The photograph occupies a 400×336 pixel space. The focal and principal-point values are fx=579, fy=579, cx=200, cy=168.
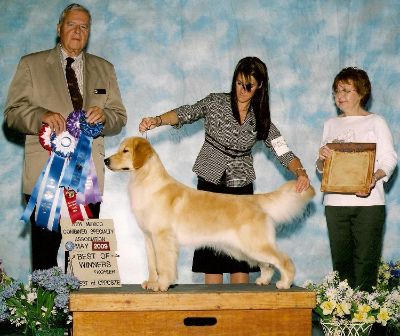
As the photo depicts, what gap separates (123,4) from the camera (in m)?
4.75

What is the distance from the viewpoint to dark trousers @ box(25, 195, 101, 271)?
359 centimetres

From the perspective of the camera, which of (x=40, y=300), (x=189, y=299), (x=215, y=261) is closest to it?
(x=189, y=299)

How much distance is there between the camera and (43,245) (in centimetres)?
361

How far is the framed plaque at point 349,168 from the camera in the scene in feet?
11.9

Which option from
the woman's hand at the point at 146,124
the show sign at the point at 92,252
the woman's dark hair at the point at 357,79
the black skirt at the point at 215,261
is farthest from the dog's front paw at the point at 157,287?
the woman's dark hair at the point at 357,79

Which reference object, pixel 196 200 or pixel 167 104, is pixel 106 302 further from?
pixel 167 104

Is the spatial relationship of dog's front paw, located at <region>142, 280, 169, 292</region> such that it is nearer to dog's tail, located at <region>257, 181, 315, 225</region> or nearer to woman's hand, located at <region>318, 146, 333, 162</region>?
dog's tail, located at <region>257, 181, 315, 225</region>

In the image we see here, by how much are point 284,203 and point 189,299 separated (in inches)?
32.5

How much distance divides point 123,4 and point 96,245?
221 centimetres

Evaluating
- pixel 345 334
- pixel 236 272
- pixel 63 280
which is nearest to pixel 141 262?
pixel 236 272

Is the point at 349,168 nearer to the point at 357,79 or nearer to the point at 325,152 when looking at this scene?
Result: the point at 325,152

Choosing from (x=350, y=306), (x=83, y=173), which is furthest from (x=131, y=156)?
(x=350, y=306)

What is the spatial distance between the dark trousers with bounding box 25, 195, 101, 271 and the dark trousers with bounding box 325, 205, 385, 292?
178 cm

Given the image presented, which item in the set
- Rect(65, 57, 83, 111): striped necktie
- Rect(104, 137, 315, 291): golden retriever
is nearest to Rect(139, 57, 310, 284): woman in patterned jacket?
Rect(104, 137, 315, 291): golden retriever
